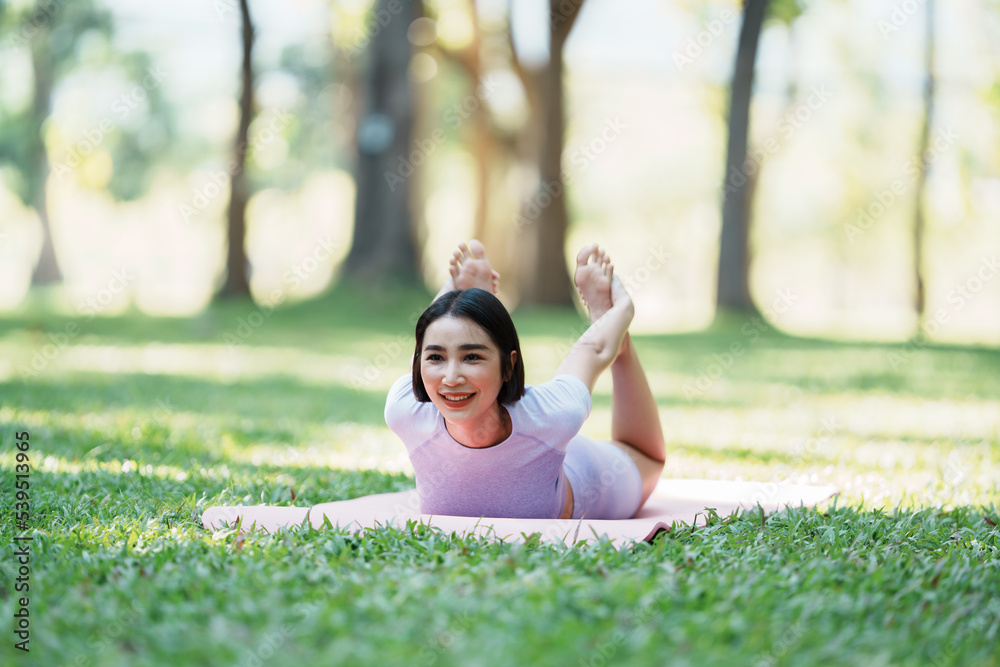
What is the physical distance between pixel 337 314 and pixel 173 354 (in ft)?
14.2

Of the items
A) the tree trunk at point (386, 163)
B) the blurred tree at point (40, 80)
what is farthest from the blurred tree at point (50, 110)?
the tree trunk at point (386, 163)

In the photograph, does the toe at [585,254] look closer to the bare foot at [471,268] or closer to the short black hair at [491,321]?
the bare foot at [471,268]

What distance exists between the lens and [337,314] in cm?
1359

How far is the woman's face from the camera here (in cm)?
289

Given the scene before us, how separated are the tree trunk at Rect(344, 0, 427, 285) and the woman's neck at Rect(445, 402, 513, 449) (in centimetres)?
1161

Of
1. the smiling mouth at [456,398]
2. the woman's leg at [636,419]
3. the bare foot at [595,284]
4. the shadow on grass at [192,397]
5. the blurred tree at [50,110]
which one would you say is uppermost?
the blurred tree at [50,110]

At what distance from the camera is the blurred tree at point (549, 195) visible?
16438 millimetres

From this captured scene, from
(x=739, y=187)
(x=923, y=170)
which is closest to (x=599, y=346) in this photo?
(x=739, y=187)

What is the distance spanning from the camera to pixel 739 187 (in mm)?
17312

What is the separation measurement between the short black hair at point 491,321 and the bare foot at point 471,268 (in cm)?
71

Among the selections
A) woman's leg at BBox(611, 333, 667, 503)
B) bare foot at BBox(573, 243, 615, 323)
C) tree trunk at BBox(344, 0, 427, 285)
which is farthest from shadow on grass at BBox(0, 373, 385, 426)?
tree trunk at BBox(344, 0, 427, 285)

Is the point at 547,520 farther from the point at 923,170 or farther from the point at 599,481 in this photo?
the point at 923,170

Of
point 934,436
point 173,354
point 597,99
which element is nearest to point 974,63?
point 597,99

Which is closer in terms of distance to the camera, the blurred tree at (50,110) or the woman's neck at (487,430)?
the woman's neck at (487,430)
